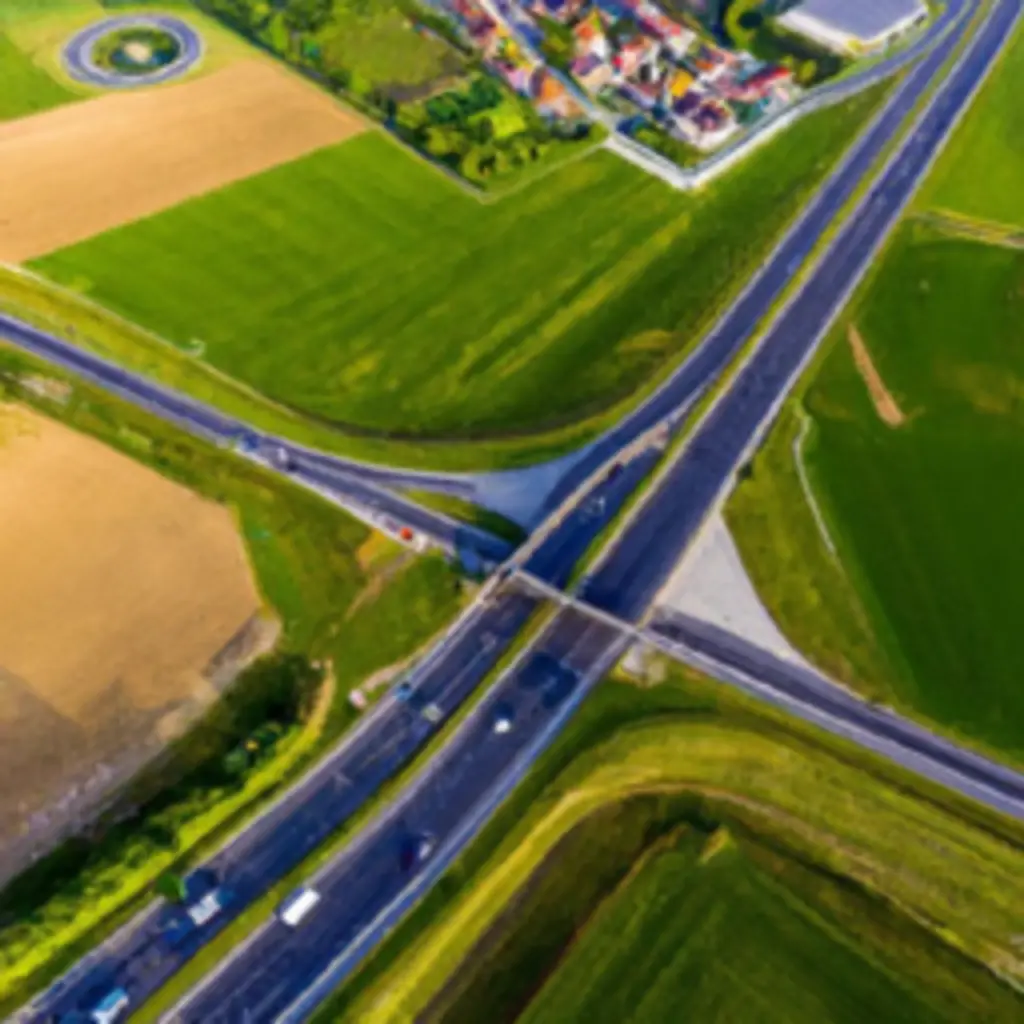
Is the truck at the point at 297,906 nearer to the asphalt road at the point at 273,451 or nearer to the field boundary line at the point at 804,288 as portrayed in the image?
the asphalt road at the point at 273,451

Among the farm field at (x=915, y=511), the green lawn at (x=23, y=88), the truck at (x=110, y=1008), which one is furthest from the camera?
the green lawn at (x=23, y=88)

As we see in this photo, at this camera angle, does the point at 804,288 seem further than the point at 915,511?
Yes

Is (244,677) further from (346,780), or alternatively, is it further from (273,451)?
(273,451)

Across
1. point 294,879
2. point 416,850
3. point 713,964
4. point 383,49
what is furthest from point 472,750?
point 383,49

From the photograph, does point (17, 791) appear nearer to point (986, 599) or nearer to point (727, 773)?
point (727, 773)

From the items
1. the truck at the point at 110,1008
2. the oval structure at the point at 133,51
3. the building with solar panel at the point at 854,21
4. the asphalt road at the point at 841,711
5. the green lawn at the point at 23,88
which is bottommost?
the truck at the point at 110,1008

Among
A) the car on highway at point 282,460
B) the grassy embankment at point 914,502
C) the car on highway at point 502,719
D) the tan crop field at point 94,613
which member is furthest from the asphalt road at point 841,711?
the tan crop field at point 94,613

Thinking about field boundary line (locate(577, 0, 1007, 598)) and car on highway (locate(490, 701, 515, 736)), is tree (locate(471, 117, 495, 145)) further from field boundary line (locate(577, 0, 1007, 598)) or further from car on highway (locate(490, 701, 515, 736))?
car on highway (locate(490, 701, 515, 736))
